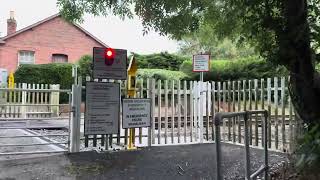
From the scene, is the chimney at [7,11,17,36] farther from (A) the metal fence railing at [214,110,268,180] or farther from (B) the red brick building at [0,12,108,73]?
(A) the metal fence railing at [214,110,268,180]

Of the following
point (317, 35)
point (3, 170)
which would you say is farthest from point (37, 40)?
point (317, 35)

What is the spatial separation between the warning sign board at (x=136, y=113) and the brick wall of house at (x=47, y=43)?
28261 mm

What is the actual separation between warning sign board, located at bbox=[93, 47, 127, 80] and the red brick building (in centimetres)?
2811

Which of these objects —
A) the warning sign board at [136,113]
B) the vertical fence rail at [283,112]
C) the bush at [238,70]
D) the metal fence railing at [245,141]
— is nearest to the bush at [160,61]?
the bush at [238,70]

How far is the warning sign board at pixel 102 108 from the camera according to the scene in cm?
965

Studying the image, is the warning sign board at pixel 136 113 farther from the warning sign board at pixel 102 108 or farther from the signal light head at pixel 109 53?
the signal light head at pixel 109 53

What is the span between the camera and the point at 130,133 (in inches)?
406

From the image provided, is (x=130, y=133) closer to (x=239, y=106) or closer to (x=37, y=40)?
(x=239, y=106)

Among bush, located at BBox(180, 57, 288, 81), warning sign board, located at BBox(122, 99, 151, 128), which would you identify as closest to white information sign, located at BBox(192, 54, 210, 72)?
warning sign board, located at BBox(122, 99, 151, 128)

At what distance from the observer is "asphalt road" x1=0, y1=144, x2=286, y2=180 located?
7.47m

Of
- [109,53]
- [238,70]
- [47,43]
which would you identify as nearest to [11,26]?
[47,43]

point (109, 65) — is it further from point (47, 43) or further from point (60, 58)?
point (60, 58)

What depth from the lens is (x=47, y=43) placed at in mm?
37812

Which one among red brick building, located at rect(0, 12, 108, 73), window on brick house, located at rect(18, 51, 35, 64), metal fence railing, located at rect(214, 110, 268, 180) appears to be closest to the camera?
metal fence railing, located at rect(214, 110, 268, 180)
